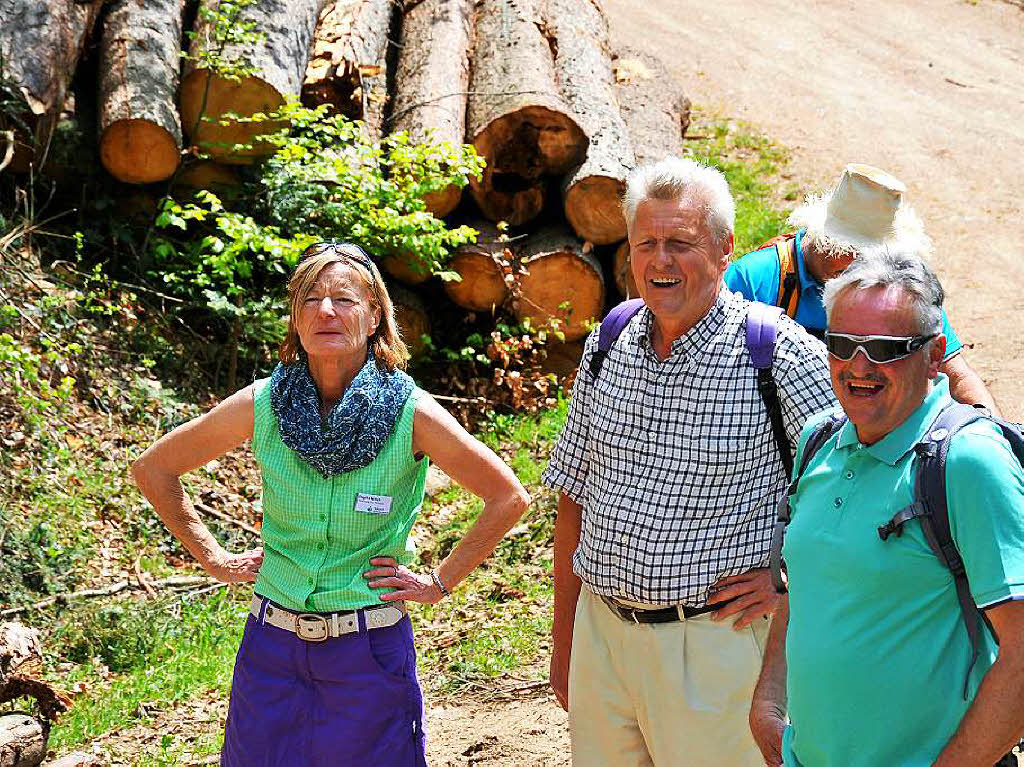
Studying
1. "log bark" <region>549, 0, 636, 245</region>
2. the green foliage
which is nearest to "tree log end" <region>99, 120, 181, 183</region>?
the green foliage

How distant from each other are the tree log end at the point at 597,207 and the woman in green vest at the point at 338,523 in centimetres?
434

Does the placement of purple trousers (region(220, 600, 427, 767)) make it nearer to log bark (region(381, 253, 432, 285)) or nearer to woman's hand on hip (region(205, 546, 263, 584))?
woman's hand on hip (region(205, 546, 263, 584))

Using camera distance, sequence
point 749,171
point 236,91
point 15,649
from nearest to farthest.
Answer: point 15,649 → point 236,91 → point 749,171

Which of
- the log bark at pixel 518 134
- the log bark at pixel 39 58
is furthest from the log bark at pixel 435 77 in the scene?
the log bark at pixel 39 58

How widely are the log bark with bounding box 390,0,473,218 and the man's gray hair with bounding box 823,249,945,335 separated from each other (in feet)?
17.7

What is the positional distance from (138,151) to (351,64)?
1824 mm

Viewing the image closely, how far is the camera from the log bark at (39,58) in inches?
282

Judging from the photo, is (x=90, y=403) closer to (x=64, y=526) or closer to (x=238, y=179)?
(x=64, y=526)

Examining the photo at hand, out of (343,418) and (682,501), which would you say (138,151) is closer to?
(343,418)

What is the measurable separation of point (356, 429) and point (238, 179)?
196 inches

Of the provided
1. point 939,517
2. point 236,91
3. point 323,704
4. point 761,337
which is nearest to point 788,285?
point 761,337

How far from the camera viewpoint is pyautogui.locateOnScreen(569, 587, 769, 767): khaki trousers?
310cm

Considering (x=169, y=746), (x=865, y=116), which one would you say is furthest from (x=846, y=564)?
(x=865, y=116)

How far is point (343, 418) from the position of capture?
3309 millimetres
